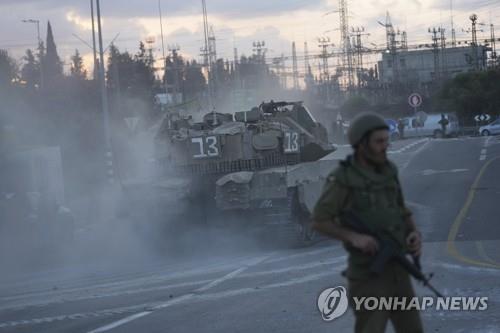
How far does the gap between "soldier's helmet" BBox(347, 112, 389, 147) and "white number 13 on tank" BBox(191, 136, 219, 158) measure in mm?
13791

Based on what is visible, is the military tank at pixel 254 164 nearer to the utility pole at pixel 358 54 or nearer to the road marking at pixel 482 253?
the road marking at pixel 482 253

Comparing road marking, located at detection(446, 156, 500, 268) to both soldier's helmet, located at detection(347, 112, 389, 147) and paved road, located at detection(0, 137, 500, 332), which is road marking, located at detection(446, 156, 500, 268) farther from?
soldier's helmet, located at detection(347, 112, 389, 147)

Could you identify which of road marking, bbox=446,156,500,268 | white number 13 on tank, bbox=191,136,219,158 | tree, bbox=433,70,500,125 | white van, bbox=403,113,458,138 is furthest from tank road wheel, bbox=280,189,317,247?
tree, bbox=433,70,500,125

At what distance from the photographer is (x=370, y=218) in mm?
5754

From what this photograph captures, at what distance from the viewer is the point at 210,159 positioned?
64.8 feet

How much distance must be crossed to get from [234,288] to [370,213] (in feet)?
23.1

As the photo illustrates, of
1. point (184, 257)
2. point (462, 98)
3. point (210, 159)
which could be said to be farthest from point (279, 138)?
point (462, 98)

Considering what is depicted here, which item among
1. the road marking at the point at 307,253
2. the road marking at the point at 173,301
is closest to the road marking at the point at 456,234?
the road marking at the point at 307,253

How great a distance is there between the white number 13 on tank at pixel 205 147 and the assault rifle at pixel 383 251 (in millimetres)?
14013

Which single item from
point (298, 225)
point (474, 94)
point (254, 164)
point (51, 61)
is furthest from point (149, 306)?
point (474, 94)

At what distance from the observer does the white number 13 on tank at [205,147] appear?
19734mm

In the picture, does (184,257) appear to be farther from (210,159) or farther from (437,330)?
(437,330)

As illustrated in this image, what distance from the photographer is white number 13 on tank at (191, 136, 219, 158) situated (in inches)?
777

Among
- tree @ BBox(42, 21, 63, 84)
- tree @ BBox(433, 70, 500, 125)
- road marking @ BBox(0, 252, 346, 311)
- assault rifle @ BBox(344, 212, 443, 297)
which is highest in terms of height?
tree @ BBox(42, 21, 63, 84)
